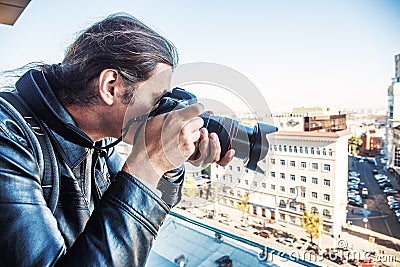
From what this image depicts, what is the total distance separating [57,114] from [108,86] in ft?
0.27

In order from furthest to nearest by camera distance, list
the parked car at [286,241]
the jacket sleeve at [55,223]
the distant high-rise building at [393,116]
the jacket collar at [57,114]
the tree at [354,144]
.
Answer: the parked car at [286,241] < the tree at [354,144] < the distant high-rise building at [393,116] < the jacket collar at [57,114] < the jacket sleeve at [55,223]

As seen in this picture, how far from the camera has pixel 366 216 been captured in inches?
39.9

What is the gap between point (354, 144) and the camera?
101 centimetres

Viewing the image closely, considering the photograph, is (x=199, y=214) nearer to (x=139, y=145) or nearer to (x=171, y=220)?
(x=171, y=220)

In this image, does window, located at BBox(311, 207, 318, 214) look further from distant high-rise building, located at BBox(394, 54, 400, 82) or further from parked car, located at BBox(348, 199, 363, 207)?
distant high-rise building, located at BBox(394, 54, 400, 82)

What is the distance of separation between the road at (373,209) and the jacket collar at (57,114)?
2.79 feet

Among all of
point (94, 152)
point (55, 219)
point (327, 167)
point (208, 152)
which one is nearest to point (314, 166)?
point (327, 167)

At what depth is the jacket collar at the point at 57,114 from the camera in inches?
17.3

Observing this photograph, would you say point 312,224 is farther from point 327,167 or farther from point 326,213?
point 327,167

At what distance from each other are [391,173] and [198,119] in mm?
827

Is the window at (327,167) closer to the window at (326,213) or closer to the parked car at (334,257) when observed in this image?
the window at (326,213)

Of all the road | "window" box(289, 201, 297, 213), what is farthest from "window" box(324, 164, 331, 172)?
"window" box(289, 201, 297, 213)

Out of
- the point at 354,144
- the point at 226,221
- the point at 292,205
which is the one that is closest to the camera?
the point at 354,144

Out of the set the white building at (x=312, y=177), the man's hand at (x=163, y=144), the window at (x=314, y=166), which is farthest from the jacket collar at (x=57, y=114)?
the window at (x=314, y=166)
